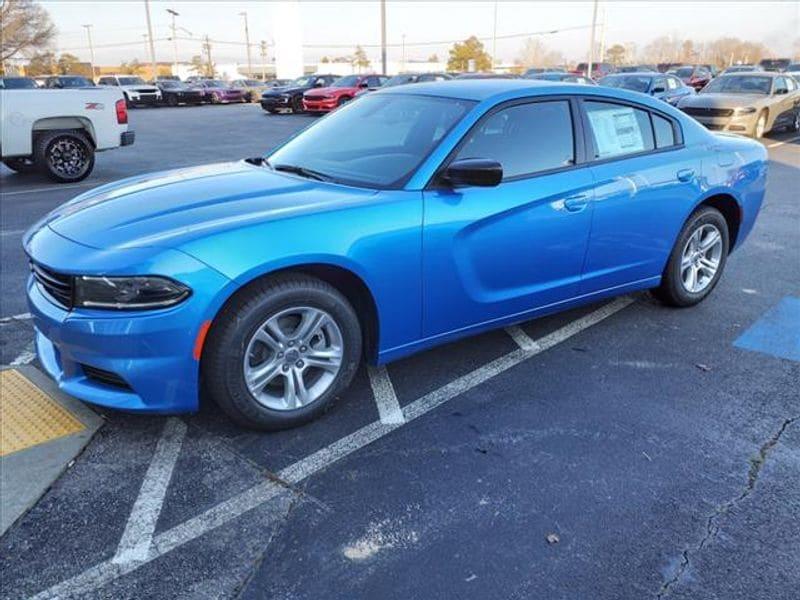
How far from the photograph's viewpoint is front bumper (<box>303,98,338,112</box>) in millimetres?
26156

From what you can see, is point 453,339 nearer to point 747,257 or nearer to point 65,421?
point 65,421

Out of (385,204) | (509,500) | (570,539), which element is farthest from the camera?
(385,204)

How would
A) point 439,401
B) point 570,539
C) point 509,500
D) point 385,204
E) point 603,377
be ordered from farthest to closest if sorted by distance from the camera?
point 603,377
point 439,401
point 385,204
point 509,500
point 570,539

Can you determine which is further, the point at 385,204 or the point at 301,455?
the point at 385,204

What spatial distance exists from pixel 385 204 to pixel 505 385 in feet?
4.11

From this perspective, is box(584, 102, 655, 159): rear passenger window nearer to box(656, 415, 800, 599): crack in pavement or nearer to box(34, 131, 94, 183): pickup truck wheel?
box(656, 415, 800, 599): crack in pavement

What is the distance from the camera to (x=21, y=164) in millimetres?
11445

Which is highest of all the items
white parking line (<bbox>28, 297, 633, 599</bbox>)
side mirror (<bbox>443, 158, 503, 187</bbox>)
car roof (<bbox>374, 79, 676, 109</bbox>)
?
car roof (<bbox>374, 79, 676, 109</bbox>)

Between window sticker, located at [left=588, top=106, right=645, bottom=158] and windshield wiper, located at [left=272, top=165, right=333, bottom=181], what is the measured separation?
171 centimetres

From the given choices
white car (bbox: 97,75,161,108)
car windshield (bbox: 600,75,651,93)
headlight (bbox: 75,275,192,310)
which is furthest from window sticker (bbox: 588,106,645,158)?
white car (bbox: 97,75,161,108)

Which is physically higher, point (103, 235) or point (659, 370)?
point (103, 235)

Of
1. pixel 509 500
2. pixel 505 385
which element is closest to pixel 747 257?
pixel 505 385

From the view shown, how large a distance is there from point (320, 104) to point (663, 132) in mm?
23210

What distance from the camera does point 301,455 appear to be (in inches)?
123
